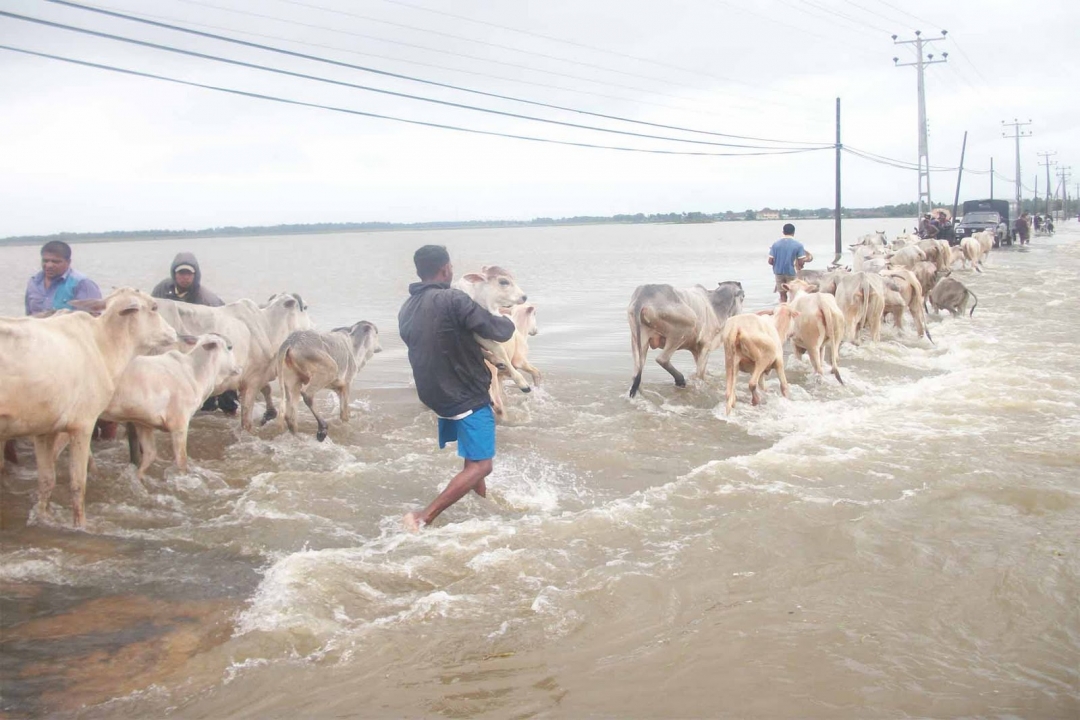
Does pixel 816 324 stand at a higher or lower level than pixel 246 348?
lower

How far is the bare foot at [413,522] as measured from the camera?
6473 mm

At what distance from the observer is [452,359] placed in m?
6.43

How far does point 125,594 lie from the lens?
17.7ft

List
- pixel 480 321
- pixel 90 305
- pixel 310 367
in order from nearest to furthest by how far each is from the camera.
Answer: pixel 480 321
pixel 90 305
pixel 310 367

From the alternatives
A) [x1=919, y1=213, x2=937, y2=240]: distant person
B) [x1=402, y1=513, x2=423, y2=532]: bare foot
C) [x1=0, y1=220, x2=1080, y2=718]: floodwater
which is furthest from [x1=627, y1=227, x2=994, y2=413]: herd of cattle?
[x1=919, y1=213, x2=937, y2=240]: distant person

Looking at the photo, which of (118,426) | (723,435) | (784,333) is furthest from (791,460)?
(118,426)

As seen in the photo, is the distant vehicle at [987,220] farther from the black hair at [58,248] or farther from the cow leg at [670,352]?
the black hair at [58,248]

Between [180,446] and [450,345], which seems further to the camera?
[180,446]

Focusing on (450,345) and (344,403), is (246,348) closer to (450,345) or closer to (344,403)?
(344,403)

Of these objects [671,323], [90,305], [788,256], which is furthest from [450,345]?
[788,256]

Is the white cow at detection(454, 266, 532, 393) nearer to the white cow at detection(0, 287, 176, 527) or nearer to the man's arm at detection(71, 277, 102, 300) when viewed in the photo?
the man's arm at detection(71, 277, 102, 300)

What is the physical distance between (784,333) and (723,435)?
9.91ft

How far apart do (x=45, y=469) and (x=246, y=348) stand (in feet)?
10.6

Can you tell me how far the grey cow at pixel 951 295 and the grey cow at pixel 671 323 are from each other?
968 cm
